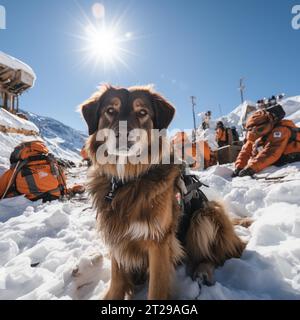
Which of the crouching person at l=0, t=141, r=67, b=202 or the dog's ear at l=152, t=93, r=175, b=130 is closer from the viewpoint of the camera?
the dog's ear at l=152, t=93, r=175, b=130

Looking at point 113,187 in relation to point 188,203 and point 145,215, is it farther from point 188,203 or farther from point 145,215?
point 188,203

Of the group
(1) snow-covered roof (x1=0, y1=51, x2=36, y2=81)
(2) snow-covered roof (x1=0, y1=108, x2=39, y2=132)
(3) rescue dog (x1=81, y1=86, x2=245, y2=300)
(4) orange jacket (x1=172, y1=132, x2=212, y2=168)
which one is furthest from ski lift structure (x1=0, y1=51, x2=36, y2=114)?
(3) rescue dog (x1=81, y1=86, x2=245, y2=300)

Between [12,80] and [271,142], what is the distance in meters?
26.4

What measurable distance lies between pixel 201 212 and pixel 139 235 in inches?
37.8

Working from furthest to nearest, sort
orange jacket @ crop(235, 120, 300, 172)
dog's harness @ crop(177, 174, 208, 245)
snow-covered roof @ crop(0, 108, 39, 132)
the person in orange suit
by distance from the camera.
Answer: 1. snow-covered roof @ crop(0, 108, 39, 132)
2. the person in orange suit
3. orange jacket @ crop(235, 120, 300, 172)
4. dog's harness @ crop(177, 174, 208, 245)

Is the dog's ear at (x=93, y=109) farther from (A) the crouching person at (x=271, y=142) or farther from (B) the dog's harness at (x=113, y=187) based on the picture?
(A) the crouching person at (x=271, y=142)

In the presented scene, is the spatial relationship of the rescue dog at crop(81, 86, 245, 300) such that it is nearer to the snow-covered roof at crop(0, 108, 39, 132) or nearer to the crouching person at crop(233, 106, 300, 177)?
the crouching person at crop(233, 106, 300, 177)

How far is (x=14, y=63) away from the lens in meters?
25.1

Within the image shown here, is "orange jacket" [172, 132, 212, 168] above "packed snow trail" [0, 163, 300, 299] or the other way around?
above

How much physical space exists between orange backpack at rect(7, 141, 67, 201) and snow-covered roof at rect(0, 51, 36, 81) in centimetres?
2121

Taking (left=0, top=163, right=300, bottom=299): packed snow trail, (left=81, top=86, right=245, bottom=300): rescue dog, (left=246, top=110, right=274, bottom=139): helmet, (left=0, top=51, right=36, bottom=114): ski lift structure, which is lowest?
(left=0, top=163, right=300, bottom=299): packed snow trail

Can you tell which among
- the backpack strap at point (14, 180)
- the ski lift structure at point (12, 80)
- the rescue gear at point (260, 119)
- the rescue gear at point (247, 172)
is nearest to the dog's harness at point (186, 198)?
the rescue gear at point (247, 172)

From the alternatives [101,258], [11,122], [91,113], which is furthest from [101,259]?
[11,122]

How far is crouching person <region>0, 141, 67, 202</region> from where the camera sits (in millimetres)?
6641
